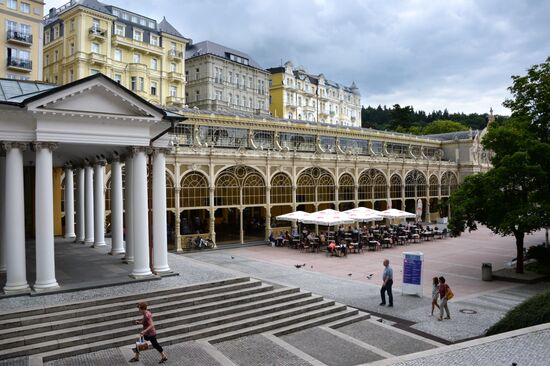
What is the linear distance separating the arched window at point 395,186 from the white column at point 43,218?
1611 inches

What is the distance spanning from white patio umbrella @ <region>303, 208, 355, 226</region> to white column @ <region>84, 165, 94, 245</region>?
15436mm

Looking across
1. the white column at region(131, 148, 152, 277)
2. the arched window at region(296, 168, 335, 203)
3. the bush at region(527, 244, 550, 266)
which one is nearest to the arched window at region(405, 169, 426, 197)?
the arched window at region(296, 168, 335, 203)

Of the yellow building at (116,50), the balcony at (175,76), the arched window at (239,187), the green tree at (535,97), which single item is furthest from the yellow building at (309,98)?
the green tree at (535,97)

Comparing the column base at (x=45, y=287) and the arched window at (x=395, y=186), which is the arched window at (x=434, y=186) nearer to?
the arched window at (x=395, y=186)

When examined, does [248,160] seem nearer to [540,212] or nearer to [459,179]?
[540,212]

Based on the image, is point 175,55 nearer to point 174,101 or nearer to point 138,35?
point 138,35

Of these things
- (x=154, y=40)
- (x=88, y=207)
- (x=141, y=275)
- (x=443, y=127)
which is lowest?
(x=141, y=275)

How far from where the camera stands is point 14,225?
47.8 feet

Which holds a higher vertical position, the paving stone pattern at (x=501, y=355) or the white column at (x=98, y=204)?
the white column at (x=98, y=204)

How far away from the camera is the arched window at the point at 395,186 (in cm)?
5049

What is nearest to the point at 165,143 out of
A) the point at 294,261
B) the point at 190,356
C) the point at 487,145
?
the point at 190,356

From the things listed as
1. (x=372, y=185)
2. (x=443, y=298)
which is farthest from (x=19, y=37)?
(x=443, y=298)

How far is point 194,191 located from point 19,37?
23.6 meters

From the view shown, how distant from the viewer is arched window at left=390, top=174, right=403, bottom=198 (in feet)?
166
